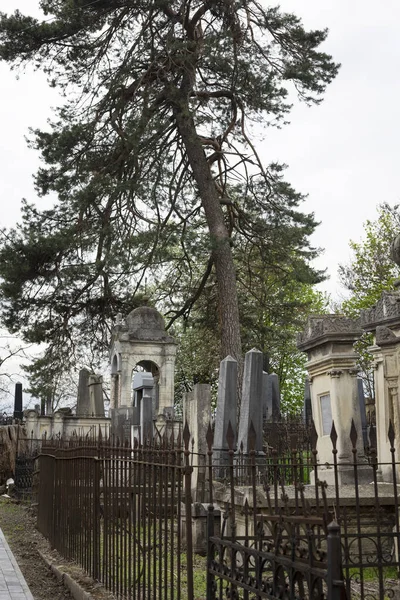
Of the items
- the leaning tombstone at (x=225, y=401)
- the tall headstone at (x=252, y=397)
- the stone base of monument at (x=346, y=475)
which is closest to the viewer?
the stone base of monument at (x=346, y=475)

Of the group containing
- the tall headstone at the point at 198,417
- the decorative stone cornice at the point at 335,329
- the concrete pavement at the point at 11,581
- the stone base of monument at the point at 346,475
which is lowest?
the concrete pavement at the point at 11,581

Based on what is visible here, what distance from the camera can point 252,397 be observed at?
514 inches

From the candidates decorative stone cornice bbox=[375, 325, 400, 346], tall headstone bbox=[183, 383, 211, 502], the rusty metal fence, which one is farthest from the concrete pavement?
decorative stone cornice bbox=[375, 325, 400, 346]

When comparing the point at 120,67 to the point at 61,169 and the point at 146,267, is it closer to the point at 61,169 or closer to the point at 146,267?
the point at 61,169

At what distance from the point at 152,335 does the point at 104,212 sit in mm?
4323

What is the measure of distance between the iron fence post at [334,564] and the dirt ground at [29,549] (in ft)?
18.3

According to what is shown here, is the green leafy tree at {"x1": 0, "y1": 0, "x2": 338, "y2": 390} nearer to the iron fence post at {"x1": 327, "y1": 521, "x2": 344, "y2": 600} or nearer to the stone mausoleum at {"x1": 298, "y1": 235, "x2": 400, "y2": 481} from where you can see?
the stone mausoleum at {"x1": 298, "y1": 235, "x2": 400, "y2": 481}

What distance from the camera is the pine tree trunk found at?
2028cm

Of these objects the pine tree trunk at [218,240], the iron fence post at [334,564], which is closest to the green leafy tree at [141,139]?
the pine tree trunk at [218,240]

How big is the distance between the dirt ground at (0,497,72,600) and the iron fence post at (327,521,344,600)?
558 cm

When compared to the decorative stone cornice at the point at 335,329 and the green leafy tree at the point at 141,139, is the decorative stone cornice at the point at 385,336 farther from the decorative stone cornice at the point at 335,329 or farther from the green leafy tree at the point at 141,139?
the green leafy tree at the point at 141,139

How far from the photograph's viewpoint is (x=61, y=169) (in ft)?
69.4

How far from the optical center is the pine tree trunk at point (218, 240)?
798 inches

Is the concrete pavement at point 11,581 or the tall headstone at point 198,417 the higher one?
the tall headstone at point 198,417
